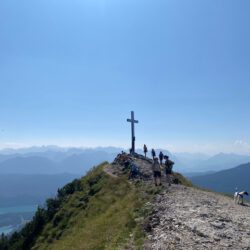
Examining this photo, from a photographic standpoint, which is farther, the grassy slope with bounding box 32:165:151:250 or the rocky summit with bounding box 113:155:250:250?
the grassy slope with bounding box 32:165:151:250

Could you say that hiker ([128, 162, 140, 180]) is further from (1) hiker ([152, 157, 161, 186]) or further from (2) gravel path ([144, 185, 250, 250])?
(2) gravel path ([144, 185, 250, 250])

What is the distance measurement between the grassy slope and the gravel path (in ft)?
3.99

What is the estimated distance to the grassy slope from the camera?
67.4 feet

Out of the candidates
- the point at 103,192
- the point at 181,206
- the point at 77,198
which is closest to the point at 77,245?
the point at 181,206

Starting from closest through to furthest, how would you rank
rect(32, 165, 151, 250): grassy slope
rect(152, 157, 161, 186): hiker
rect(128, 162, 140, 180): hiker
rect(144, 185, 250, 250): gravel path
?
rect(144, 185, 250, 250): gravel path
rect(32, 165, 151, 250): grassy slope
rect(152, 157, 161, 186): hiker
rect(128, 162, 140, 180): hiker

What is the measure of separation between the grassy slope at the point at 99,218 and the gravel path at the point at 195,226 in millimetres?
1217

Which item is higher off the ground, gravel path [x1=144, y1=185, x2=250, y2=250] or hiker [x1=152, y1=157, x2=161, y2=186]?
hiker [x1=152, y1=157, x2=161, y2=186]

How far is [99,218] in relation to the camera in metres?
26.1

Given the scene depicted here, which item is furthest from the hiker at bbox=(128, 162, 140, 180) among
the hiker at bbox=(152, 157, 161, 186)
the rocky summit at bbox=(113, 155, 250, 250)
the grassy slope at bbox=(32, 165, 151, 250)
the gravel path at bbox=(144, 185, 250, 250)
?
the gravel path at bbox=(144, 185, 250, 250)

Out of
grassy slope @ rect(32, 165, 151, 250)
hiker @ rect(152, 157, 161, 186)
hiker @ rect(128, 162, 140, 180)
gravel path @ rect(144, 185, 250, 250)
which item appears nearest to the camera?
gravel path @ rect(144, 185, 250, 250)

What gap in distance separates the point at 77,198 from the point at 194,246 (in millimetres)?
22052

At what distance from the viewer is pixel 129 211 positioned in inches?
955

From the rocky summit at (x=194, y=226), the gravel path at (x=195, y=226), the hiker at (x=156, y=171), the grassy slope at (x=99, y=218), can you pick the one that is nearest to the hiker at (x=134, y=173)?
the grassy slope at (x=99, y=218)

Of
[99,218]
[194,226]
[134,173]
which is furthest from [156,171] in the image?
[194,226]
